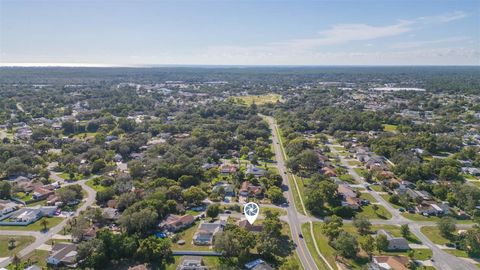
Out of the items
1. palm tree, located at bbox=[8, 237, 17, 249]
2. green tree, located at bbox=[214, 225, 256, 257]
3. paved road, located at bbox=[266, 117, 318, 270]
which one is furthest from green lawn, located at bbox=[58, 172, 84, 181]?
paved road, located at bbox=[266, 117, 318, 270]

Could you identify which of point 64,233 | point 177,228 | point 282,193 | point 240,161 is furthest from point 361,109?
point 64,233

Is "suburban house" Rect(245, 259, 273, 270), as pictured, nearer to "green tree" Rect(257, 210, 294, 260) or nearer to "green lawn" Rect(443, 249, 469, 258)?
"green tree" Rect(257, 210, 294, 260)

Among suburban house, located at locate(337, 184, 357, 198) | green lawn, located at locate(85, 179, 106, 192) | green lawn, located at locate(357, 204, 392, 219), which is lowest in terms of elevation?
green lawn, located at locate(357, 204, 392, 219)

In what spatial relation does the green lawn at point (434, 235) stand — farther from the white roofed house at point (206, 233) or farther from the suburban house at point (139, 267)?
the suburban house at point (139, 267)

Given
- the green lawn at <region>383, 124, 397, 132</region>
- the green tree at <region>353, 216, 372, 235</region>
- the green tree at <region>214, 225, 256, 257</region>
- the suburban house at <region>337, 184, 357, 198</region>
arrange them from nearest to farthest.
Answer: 1. the green tree at <region>214, 225, 256, 257</region>
2. the green tree at <region>353, 216, 372, 235</region>
3. the suburban house at <region>337, 184, 357, 198</region>
4. the green lawn at <region>383, 124, 397, 132</region>

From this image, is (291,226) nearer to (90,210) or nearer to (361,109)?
(90,210)

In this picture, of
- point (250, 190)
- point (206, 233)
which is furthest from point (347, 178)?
point (206, 233)
